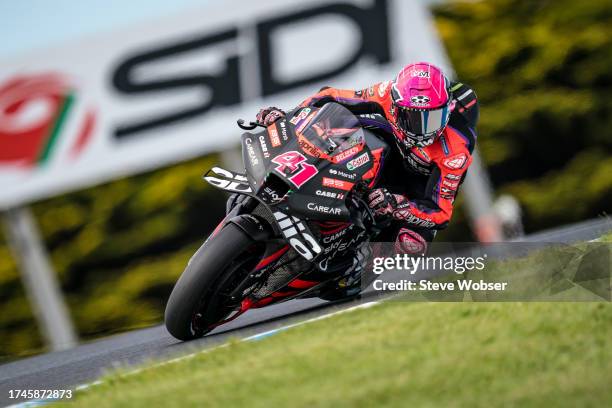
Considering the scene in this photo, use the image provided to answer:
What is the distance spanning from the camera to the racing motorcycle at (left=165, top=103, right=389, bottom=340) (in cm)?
511

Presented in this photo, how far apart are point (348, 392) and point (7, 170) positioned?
7.77 metres

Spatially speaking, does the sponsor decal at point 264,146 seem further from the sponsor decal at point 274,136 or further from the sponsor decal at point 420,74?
the sponsor decal at point 420,74

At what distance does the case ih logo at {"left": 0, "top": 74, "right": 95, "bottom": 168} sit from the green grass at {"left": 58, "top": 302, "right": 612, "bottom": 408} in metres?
6.25

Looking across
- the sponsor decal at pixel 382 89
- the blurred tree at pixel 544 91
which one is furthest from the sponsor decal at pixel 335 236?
the blurred tree at pixel 544 91

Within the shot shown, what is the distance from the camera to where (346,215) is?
520 centimetres

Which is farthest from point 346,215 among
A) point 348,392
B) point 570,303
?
point 348,392

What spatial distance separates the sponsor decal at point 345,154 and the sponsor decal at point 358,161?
4cm

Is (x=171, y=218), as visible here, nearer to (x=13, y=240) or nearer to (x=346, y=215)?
(x=13, y=240)

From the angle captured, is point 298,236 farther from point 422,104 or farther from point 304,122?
point 422,104

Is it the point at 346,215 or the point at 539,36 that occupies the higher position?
the point at 346,215

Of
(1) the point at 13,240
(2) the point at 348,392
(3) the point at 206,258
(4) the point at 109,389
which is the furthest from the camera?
(1) the point at 13,240

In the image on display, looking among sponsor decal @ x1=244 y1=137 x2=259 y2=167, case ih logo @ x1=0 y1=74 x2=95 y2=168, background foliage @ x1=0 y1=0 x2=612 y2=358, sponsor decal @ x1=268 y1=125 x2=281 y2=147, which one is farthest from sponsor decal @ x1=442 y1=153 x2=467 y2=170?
case ih logo @ x1=0 y1=74 x2=95 y2=168

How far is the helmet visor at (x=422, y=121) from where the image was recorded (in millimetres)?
5414

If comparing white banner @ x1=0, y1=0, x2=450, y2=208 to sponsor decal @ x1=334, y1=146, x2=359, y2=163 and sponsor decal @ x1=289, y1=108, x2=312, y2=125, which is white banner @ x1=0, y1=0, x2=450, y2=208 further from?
sponsor decal @ x1=334, y1=146, x2=359, y2=163
